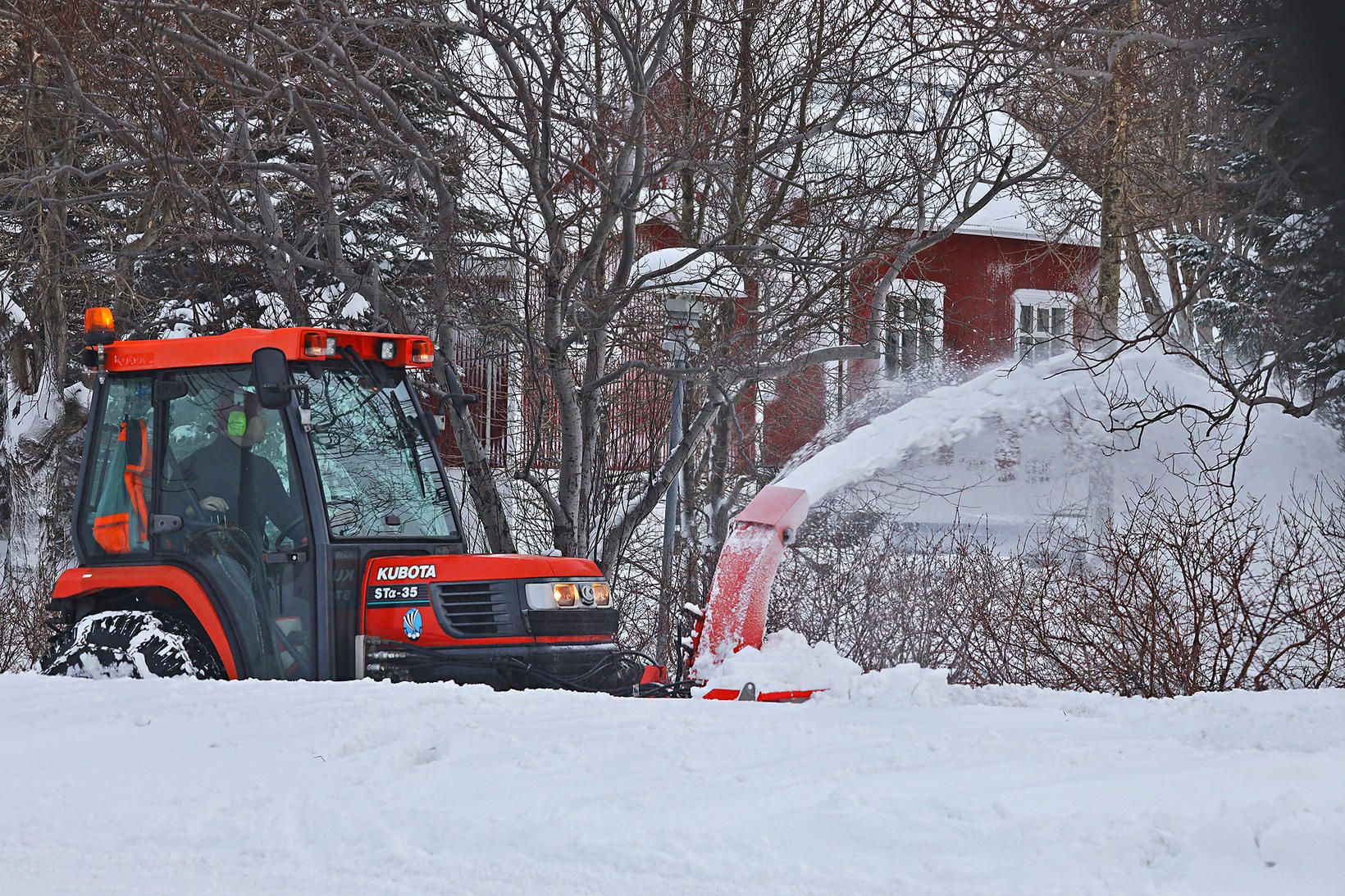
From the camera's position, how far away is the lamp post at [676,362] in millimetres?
11031

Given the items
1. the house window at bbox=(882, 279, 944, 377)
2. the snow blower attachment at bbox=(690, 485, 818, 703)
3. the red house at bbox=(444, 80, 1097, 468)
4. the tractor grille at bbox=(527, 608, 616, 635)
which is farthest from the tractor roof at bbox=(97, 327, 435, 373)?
the house window at bbox=(882, 279, 944, 377)

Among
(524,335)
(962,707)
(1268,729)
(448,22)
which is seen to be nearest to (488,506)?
(524,335)

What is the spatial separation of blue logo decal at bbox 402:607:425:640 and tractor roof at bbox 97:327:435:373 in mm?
1218

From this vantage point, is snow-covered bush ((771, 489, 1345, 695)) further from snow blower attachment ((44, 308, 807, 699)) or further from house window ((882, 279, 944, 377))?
snow blower attachment ((44, 308, 807, 699))

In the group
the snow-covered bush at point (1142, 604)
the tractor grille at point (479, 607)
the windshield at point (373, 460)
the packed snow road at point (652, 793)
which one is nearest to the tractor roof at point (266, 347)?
the windshield at point (373, 460)

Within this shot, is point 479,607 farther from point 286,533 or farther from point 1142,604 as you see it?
point 1142,604

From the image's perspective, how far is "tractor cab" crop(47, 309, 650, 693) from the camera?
244 inches

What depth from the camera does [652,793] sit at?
4.33 metres

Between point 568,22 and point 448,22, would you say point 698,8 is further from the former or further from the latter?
point 448,22

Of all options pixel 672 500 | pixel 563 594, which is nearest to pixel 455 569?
pixel 563 594

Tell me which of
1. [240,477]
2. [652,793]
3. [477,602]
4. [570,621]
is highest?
[240,477]

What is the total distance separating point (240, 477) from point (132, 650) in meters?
0.96

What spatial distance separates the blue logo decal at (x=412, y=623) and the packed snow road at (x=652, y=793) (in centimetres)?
62

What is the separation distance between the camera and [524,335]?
1117 centimetres
